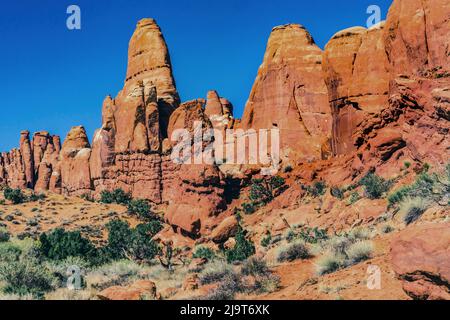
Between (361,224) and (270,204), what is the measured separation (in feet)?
56.6

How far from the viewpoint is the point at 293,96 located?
45.9 meters

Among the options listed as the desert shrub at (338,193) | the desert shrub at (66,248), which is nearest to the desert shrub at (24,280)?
the desert shrub at (66,248)

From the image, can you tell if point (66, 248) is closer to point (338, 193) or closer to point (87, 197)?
point (338, 193)

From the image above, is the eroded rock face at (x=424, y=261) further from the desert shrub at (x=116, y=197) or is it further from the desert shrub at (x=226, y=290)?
the desert shrub at (x=116, y=197)

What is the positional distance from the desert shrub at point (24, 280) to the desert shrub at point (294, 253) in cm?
727

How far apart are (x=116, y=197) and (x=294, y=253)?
134 feet

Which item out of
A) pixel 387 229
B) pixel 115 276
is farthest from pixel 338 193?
pixel 115 276

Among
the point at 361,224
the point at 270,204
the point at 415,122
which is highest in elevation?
the point at 415,122

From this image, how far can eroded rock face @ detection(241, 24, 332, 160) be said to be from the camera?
143 feet

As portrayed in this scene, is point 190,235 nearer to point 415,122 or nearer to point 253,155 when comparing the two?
point 253,155

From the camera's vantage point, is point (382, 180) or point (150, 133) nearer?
point (382, 180)

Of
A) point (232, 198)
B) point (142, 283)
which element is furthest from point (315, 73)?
point (142, 283)
